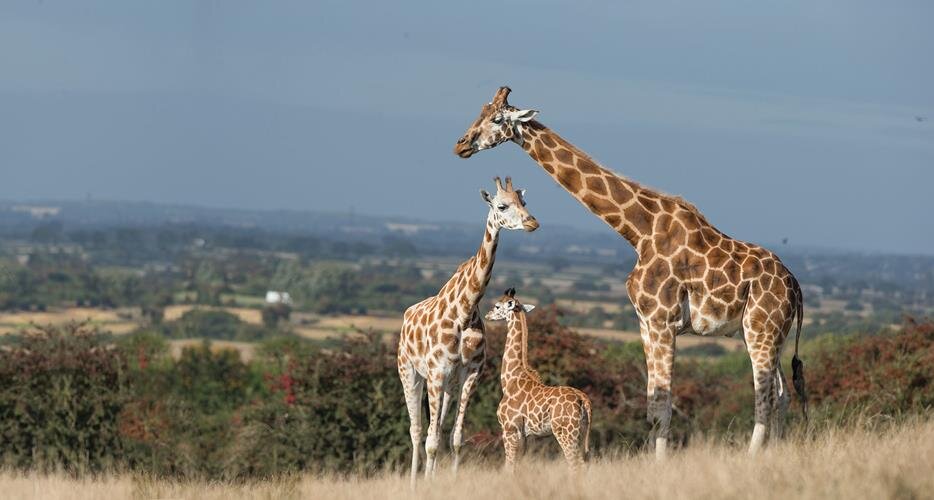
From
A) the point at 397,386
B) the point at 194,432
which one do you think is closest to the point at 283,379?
the point at 397,386

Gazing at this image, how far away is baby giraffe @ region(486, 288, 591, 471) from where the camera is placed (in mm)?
14297

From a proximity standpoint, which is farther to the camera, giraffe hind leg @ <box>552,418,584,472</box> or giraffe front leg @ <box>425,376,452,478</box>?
giraffe front leg @ <box>425,376,452,478</box>

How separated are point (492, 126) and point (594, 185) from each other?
1.19 m

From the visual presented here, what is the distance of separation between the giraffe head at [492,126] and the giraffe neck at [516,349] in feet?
6.86

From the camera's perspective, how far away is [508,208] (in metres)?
13.5

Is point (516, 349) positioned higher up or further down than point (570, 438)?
higher up

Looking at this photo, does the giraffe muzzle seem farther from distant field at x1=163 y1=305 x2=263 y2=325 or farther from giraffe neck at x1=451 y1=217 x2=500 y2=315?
distant field at x1=163 y1=305 x2=263 y2=325

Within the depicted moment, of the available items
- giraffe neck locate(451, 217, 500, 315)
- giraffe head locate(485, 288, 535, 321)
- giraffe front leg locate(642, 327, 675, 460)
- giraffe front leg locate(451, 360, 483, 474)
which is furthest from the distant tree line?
giraffe neck locate(451, 217, 500, 315)

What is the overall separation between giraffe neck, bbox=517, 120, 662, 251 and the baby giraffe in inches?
61.2

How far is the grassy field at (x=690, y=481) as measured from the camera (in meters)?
11.4

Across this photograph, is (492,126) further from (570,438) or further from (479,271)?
(570,438)

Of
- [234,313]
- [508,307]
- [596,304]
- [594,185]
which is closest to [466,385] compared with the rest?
[508,307]

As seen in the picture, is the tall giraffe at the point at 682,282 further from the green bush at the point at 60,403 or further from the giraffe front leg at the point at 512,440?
the green bush at the point at 60,403

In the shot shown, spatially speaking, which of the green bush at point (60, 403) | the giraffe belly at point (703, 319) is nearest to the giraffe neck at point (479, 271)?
the giraffe belly at point (703, 319)
